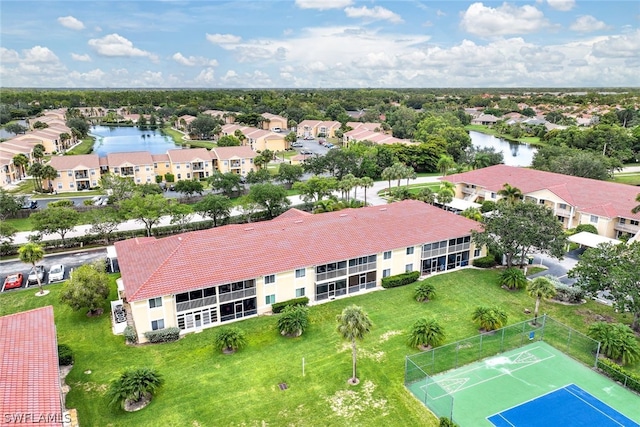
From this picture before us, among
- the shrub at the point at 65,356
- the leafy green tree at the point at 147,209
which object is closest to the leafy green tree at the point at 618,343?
the shrub at the point at 65,356

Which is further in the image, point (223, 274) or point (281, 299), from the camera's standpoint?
point (281, 299)

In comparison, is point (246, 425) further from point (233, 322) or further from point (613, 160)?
point (613, 160)

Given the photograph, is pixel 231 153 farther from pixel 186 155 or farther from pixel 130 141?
pixel 130 141

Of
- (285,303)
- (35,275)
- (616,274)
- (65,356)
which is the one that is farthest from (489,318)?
(35,275)

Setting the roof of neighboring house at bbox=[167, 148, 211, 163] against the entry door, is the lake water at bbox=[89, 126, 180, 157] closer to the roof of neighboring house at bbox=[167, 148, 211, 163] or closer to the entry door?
the roof of neighboring house at bbox=[167, 148, 211, 163]

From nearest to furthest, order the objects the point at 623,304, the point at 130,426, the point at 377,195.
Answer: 1. the point at 130,426
2. the point at 623,304
3. the point at 377,195

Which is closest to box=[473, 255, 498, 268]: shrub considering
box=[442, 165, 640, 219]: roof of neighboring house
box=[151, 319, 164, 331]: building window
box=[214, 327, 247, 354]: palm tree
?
box=[442, 165, 640, 219]: roof of neighboring house

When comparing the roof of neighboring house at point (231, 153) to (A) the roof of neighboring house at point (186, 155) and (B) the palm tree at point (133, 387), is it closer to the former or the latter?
(A) the roof of neighboring house at point (186, 155)

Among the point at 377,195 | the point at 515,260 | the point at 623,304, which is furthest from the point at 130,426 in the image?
the point at 377,195
